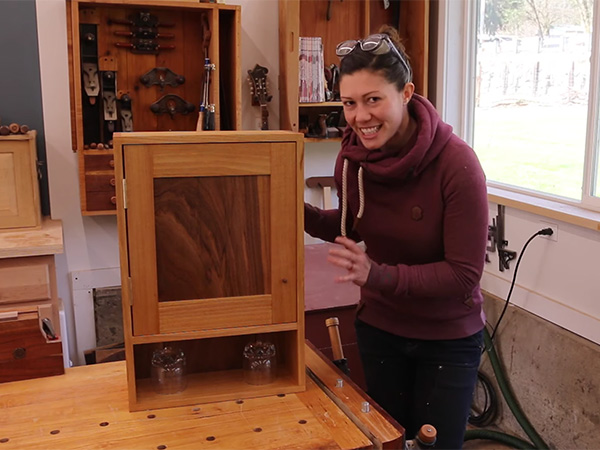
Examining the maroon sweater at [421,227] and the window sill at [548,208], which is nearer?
the maroon sweater at [421,227]

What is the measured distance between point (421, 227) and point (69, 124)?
2.18 m

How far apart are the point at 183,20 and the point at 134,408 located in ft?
7.74

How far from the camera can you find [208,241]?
135cm

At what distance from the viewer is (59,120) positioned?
318 centimetres

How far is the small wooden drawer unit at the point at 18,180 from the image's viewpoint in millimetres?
2801

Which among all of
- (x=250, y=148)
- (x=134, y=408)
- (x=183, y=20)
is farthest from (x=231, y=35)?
(x=134, y=408)

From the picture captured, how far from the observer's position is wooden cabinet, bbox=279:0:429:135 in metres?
3.28

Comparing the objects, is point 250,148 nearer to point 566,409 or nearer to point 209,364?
point 209,364

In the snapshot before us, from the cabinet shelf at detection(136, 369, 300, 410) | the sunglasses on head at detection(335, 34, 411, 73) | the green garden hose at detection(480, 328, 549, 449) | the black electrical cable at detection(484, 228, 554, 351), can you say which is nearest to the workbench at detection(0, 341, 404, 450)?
the cabinet shelf at detection(136, 369, 300, 410)

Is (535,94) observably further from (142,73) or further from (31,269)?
(31,269)

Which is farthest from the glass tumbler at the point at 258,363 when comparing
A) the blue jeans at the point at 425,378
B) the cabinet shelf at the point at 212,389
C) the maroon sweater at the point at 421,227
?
the blue jeans at the point at 425,378

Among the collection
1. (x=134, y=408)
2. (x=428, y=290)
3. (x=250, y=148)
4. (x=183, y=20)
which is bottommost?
(x=134, y=408)

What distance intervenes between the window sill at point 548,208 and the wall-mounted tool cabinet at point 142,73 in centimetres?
127

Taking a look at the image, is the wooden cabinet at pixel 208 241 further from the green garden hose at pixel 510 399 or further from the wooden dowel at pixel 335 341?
the green garden hose at pixel 510 399
